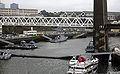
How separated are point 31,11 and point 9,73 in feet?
291

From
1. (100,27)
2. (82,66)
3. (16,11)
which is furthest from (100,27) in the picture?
(16,11)

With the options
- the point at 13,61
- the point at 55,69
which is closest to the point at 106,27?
A: the point at 55,69

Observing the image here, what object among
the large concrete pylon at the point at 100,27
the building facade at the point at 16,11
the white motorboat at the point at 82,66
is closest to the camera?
the white motorboat at the point at 82,66

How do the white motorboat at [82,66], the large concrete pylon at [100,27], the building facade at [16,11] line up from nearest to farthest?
the white motorboat at [82,66] < the large concrete pylon at [100,27] < the building facade at [16,11]

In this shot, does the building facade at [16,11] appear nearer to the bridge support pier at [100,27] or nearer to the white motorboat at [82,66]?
the bridge support pier at [100,27]

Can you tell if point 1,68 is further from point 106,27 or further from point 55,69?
point 106,27

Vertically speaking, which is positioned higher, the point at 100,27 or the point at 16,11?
the point at 100,27

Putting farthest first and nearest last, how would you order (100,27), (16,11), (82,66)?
(16,11) < (100,27) < (82,66)

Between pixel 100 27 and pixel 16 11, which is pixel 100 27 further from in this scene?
pixel 16 11

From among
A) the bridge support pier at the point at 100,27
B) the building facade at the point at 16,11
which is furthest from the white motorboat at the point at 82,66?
the building facade at the point at 16,11

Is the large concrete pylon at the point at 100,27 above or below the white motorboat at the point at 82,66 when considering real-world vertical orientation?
above

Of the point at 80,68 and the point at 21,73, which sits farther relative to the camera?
the point at 21,73

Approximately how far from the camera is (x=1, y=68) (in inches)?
963

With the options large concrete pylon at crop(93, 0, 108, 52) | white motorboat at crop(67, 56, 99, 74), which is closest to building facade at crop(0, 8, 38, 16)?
large concrete pylon at crop(93, 0, 108, 52)
